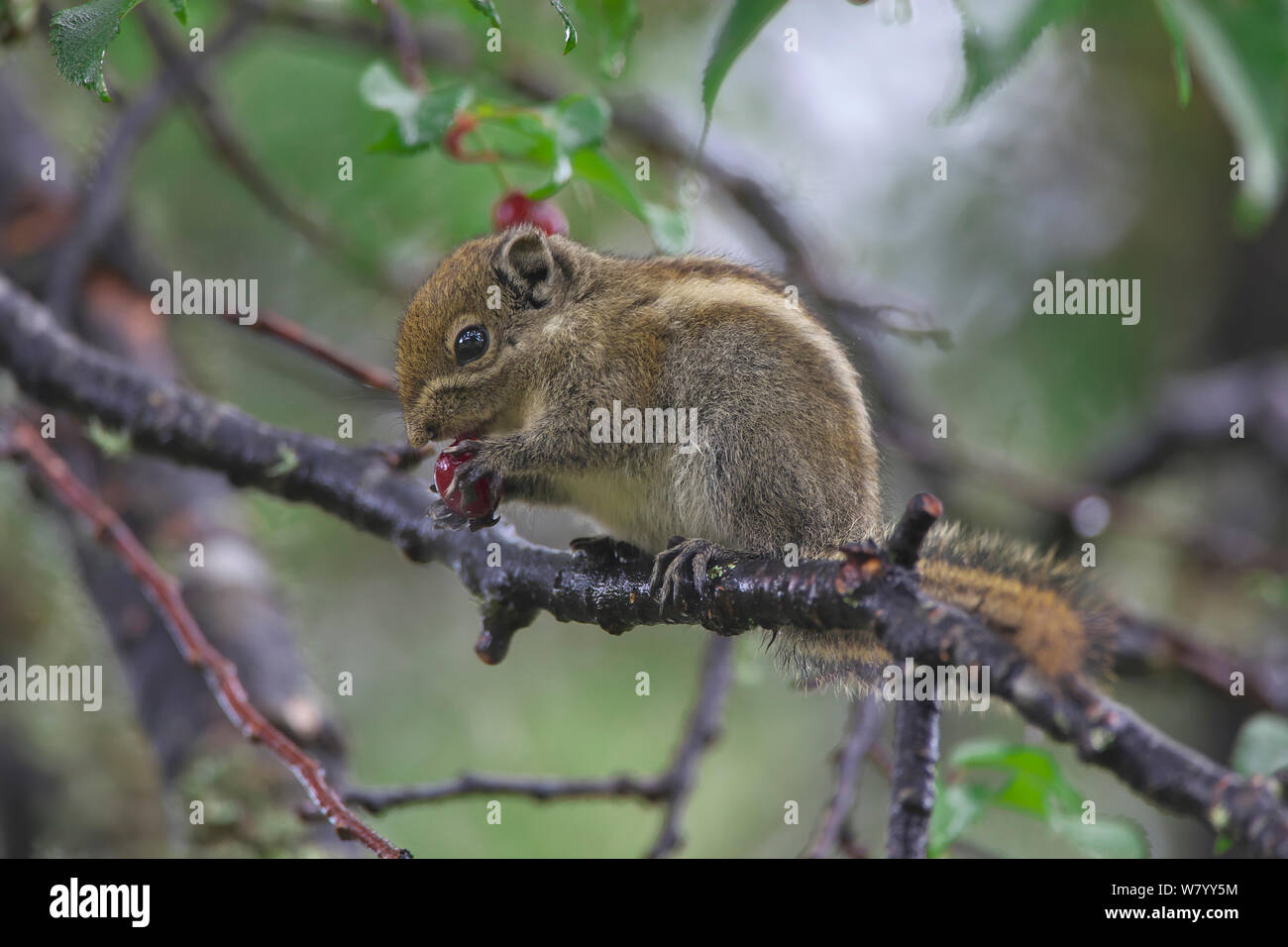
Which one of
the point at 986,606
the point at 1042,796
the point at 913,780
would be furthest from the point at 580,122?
the point at 1042,796

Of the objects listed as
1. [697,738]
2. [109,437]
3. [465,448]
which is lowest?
[697,738]

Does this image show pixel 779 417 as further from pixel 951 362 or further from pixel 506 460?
pixel 951 362

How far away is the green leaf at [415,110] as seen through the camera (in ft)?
6.50

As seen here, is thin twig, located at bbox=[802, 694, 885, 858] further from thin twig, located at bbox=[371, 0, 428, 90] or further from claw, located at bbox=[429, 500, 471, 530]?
thin twig, located at bbox=[371, 0, 428, 90]

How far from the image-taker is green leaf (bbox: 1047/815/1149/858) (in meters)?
2.01

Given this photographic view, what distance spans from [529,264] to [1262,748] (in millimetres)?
1742

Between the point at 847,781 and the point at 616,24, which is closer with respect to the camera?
the point at 616,24

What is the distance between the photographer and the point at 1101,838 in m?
2.03

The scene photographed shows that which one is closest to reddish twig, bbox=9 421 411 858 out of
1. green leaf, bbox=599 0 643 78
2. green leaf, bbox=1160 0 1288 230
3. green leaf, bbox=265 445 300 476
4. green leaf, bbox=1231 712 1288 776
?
green leaf, bbox=265 445 300 476

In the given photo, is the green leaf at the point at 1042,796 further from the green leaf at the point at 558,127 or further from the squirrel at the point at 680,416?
the green leaf at the point at 558,127

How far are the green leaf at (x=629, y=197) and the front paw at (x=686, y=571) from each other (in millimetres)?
697

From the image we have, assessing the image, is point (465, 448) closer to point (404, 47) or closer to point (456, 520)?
point (456, 520)

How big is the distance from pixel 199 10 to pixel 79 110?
4.13ft

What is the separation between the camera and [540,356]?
2.50 metres
